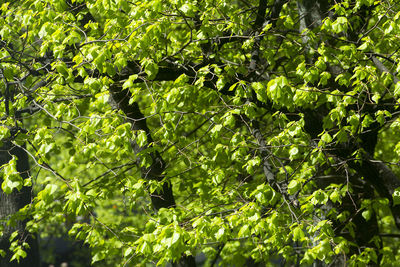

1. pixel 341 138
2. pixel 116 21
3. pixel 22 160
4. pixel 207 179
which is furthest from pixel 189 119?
pixel 22 160

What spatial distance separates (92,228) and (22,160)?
6420mm

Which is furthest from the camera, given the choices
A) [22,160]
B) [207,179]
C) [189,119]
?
[22,160]

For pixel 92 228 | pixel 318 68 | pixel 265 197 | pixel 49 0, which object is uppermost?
pixel 49 0

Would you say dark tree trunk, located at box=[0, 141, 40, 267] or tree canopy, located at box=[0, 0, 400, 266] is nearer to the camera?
tree canopy, located at box=[0, 0, 400, 266]

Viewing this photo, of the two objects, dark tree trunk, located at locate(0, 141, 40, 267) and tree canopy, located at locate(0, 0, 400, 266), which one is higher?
tree canopy, located at locate(0, 0, 400, 266)

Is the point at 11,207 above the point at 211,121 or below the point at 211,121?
below

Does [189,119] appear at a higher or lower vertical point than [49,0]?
lower

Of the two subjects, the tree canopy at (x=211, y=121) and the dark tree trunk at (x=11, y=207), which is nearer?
the tree canopy at (x=211, y=121)

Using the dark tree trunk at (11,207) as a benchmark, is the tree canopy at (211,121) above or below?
above

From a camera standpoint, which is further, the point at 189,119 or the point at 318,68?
the point at 189,119

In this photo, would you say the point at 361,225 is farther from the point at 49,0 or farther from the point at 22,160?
the point at 22,160

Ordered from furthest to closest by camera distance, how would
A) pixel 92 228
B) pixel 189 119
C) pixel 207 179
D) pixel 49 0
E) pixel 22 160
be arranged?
pixel 22 160 → pixel 189 119 → pixel 207 179 → pixel 49 0 → pixel 92 228

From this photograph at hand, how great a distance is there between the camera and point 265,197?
538 cm

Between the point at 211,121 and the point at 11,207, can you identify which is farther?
the point at 11,207
